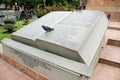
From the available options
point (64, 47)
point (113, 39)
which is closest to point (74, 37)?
point (64, 47)

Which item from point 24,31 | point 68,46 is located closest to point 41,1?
point 24,31

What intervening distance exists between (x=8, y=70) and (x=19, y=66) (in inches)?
10.9

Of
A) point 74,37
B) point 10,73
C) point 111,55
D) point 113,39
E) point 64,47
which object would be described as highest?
point 74,37

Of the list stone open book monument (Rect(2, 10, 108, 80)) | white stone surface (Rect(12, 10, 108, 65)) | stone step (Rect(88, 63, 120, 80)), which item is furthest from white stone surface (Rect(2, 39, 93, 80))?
stone step (Rect(88, 63, 120, 80))

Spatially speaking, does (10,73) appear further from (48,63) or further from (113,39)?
(113,39)

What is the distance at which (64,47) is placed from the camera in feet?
8.10

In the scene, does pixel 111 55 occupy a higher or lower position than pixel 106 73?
higher

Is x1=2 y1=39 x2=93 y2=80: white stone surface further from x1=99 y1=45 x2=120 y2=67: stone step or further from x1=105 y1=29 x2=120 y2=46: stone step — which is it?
x1=105 y1=29 x2=120 y2=46: stone step

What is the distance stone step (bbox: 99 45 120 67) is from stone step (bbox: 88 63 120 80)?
9 cm

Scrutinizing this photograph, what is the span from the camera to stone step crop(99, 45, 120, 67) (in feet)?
9.59

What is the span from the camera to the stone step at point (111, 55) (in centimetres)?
292

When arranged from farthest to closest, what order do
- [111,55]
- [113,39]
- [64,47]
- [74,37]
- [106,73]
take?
1. [113,39]
2. [111,55]
3. [106,73]
4. [74,37]
5. [64,47]

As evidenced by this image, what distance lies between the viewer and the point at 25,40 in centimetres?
334

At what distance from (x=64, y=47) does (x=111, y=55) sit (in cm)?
120
